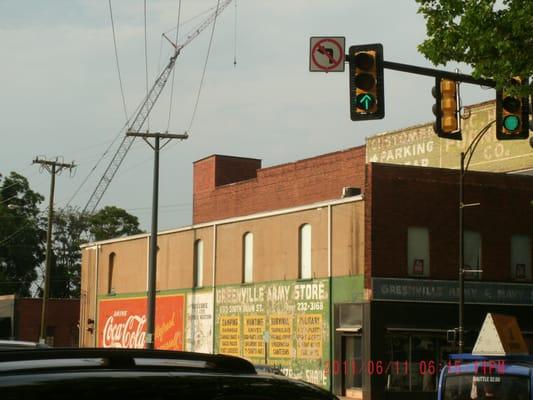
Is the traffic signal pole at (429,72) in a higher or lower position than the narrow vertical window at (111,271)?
higher

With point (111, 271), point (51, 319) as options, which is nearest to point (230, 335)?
point (111, 271)

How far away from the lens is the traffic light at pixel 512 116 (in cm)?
1720

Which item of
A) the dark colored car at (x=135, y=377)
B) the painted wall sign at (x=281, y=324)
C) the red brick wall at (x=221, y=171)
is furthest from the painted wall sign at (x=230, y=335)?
the dark colored car at (x=135, y=377)

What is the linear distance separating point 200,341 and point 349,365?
11443 mm

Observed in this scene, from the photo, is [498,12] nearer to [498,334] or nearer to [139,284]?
[498,334]

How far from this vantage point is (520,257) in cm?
4481

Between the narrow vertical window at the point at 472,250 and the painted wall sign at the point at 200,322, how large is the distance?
541 inches

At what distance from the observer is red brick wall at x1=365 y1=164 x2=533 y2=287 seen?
1645 inches

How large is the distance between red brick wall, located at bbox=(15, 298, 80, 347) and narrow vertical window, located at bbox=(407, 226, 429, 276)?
113ft

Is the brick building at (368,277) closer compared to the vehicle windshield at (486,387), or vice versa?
the vehicle windshield at (486,387)

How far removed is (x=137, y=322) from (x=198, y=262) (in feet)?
20.3

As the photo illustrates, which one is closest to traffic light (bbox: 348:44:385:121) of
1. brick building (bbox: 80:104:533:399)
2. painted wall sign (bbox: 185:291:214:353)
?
brick building (bbox: 80:104:533:399)
